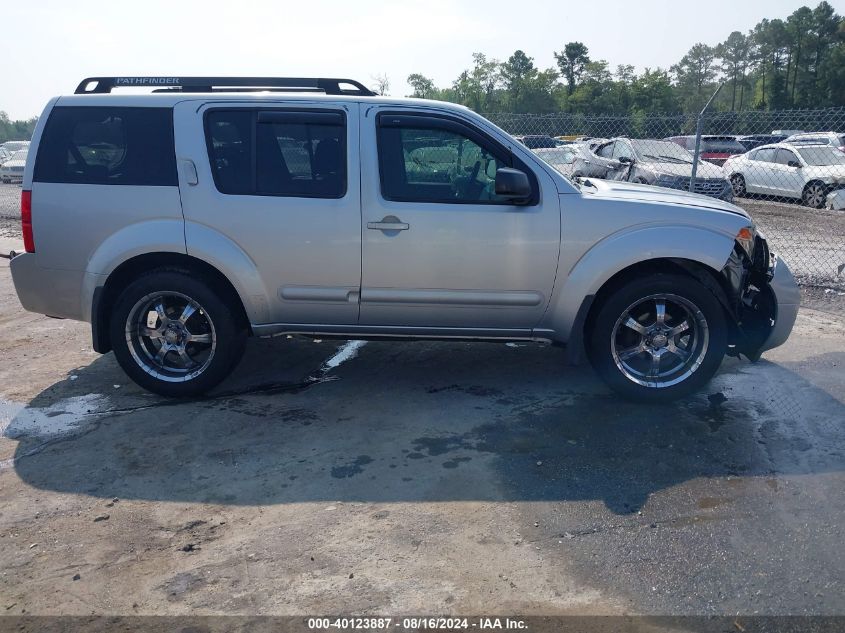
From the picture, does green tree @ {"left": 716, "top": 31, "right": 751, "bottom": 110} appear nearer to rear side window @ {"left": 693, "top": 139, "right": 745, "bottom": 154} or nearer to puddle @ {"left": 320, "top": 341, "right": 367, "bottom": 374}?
rear side window @ {"left": 693, "top": 139, "right": 745, "bottom": 154}

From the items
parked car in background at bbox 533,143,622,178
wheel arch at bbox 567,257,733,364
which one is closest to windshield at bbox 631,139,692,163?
parked car in background at bbox 533,143,622,178

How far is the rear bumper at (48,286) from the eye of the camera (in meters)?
5.03

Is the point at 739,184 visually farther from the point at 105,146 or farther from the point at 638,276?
the point at 105,146

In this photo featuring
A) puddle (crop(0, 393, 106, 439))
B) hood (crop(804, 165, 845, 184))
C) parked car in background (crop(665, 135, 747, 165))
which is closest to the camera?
puddle (crop(0, 393, 106, 439))

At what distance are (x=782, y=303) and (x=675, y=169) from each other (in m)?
10.2

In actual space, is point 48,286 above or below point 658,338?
above

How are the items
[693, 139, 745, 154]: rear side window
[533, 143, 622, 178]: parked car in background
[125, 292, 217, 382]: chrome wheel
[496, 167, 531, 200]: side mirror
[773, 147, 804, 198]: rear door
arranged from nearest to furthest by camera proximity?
[496, 167, 531, 200]: side mirror → [125, 292, 217, 382]: chrome wheel → [533, 143, 622, 178]: parked car in background → [773, 147, 804, 198]: rear door → [693, 139, 745, 154]: rear side window

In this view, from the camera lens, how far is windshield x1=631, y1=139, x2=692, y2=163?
586 inches

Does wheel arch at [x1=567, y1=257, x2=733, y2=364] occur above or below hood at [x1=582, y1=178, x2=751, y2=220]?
below

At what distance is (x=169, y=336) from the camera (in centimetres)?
515

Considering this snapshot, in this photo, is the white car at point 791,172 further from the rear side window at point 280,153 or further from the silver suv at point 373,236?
the rear side window at point 280,153

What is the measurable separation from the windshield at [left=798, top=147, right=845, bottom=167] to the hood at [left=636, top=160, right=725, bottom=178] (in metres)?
2.80

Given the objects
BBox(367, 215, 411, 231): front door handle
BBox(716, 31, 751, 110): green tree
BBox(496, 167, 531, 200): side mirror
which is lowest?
BBox(367, 215, 411, 231): front door handle

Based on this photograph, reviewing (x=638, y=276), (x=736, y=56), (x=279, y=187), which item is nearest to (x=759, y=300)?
(x=638, y=276)
